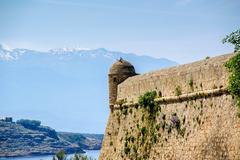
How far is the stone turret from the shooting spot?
3756cm

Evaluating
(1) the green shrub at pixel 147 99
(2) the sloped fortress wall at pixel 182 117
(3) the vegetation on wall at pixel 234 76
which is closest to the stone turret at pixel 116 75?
(2) the sloped fortress wall at pixel 182 117

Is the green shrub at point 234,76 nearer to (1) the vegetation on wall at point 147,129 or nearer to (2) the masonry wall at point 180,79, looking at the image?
(2) the masonry wall at point 180,79

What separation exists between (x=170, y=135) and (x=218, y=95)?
5.09 meters

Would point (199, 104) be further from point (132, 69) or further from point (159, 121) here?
point (132, 69)

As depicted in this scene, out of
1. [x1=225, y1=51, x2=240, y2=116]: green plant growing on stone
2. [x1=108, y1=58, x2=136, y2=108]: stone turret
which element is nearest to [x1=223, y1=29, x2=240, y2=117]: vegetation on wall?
[x1=225, y1=51, x2=240, y2=116]: green plant growing on stone

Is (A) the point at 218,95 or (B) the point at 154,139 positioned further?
(B) the point at 154,139

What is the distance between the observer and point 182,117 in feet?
91.8

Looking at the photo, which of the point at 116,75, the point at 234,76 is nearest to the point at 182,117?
the point at 234,76

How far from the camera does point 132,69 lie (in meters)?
38.1

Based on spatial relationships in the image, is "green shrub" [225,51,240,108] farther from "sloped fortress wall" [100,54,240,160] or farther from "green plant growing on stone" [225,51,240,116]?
"sloped fortress wall" [100,54,240,160]

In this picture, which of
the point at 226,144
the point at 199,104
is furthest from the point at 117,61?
the point at 226,144

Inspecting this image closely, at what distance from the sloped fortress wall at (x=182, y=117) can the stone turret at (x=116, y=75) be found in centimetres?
83

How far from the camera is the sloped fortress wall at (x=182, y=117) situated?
938 inches

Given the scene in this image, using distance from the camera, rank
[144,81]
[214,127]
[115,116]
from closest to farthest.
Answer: [214,127] → [144,81] → [115,116]
